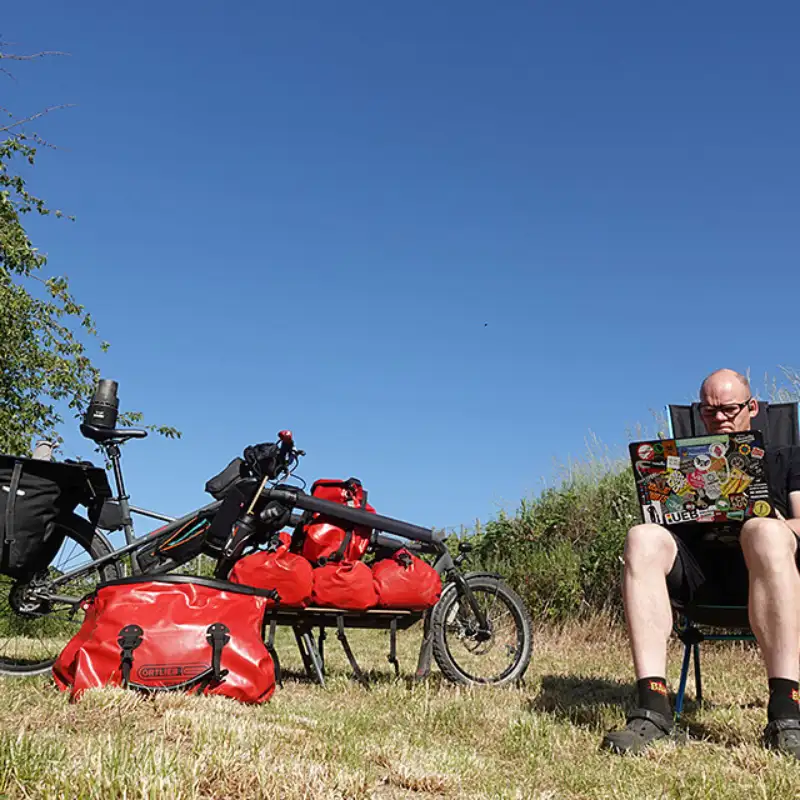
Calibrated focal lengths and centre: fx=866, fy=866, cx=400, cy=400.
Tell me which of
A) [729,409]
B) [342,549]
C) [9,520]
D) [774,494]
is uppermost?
[729,409]

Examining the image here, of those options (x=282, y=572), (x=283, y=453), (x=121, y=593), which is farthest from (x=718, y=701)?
(x=121, y=593)

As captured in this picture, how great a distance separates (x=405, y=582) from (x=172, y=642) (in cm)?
133

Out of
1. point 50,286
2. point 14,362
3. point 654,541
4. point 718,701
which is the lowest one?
point 718,701

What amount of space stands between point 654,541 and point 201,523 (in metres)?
2.41

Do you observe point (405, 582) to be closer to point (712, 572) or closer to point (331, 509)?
point (331, 509)

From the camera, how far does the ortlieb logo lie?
3.50 meters

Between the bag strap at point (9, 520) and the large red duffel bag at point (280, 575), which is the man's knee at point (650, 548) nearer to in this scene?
the large red duffel bag at point (280, 575)

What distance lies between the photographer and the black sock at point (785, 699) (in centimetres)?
292

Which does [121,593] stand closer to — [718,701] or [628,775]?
[628,775]

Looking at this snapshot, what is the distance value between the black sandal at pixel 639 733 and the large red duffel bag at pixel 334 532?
73.2 inches

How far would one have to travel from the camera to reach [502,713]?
360 cm

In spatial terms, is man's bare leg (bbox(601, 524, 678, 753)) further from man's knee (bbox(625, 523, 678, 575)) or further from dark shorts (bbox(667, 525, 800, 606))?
dark shorts (bbox(667, 525, 800, 606))

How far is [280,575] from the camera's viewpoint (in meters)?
4.28

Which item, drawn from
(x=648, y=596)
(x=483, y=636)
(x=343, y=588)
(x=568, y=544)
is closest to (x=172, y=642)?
(x=343, y=588)
